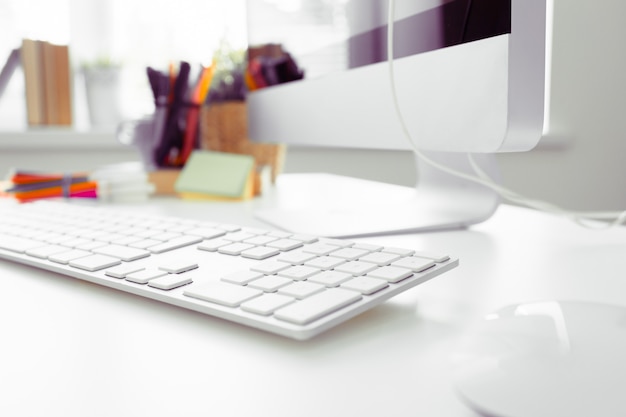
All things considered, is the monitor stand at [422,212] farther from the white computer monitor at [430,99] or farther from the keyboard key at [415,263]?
the keyboard key at [415,263]

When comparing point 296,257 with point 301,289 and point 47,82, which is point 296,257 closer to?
point 301,289

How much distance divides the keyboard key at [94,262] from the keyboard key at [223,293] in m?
0.09

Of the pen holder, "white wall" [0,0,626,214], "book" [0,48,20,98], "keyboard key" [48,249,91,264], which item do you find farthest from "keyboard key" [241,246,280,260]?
"book" [0,48,20,98]

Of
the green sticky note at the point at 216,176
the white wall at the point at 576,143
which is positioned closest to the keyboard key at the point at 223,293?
the green sticky note at the point at 216,176

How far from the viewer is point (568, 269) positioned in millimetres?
405

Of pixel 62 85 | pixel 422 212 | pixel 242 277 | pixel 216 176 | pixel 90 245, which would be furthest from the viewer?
pixel 62 85

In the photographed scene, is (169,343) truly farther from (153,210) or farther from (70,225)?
(153,210)

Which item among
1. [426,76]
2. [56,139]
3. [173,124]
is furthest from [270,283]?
[56,139]

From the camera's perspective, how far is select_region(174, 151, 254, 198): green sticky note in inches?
32.4

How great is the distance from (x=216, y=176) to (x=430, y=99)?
0.48 metres

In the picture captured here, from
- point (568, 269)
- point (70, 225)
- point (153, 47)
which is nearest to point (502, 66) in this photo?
point (568, 269)

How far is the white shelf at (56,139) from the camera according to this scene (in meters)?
1.46

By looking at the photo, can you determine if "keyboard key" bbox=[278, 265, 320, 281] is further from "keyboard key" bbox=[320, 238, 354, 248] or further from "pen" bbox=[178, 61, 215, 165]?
"pen" bbox=[178, 61, 215, 165]

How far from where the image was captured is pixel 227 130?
0.97 metres
